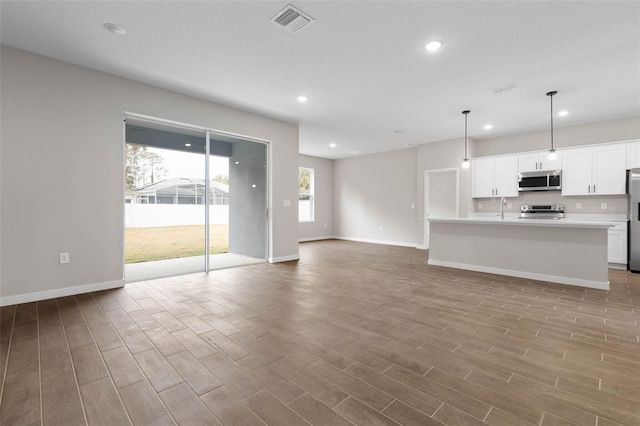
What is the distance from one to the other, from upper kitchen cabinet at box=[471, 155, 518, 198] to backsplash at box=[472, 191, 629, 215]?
0.25 m

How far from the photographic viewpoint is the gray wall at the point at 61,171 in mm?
3275

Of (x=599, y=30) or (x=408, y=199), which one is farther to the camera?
(x=408, y=199)

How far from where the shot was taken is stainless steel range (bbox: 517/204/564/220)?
6188 mm

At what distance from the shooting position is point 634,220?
204 inches

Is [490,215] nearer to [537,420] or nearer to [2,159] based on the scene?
[537,420]

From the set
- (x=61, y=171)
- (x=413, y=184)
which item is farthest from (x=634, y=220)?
(x=61, y=171)

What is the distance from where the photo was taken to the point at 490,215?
23.1 ft

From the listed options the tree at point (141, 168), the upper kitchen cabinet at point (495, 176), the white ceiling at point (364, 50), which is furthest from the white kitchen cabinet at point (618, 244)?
the tree at point (141, 168)

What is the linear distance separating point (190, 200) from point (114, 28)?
262 centimetres

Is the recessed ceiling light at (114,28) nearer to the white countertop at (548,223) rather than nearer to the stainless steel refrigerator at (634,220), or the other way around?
the white countertop at (548,223)

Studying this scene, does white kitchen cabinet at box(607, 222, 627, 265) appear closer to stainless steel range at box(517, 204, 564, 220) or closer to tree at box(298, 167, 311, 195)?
stainless steel range at box(517, 204, 564, 220)

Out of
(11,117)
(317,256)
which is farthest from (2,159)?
(317,256)

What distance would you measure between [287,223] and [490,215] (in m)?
4.94

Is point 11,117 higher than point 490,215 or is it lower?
higher
